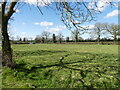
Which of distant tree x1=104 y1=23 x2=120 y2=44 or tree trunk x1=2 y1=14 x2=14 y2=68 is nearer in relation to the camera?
tree trunk x1=2 y1=14 x2=14 y2=68

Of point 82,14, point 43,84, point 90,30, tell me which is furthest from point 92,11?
point 43,84

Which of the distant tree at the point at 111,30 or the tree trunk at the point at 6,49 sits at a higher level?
the distant tree at the point at 111,30

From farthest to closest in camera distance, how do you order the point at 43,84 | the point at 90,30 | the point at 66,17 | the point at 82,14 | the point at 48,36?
1. the point at 48,36
2. the point at 66,17
3. the point at 82,14
4. the point at 90,30
5. the point at 43,84

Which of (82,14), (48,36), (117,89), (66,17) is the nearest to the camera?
(117,89)

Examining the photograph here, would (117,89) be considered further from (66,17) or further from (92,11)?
(66,17)

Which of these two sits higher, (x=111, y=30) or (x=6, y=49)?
(x=111, y=30)

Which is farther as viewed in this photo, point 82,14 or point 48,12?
point 48,12

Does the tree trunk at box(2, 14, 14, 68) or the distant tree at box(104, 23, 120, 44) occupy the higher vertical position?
the distant tree at box(104, 23, 120, 44)

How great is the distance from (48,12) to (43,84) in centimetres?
291

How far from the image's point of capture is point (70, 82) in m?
3.07

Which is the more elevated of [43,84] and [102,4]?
[102,4]

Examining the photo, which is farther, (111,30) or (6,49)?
(111,30)

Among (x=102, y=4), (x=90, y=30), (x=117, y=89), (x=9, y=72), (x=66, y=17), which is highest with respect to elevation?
(x=102, y=4)

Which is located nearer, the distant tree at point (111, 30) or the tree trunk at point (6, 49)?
the tree trunk at point (6, 49)
